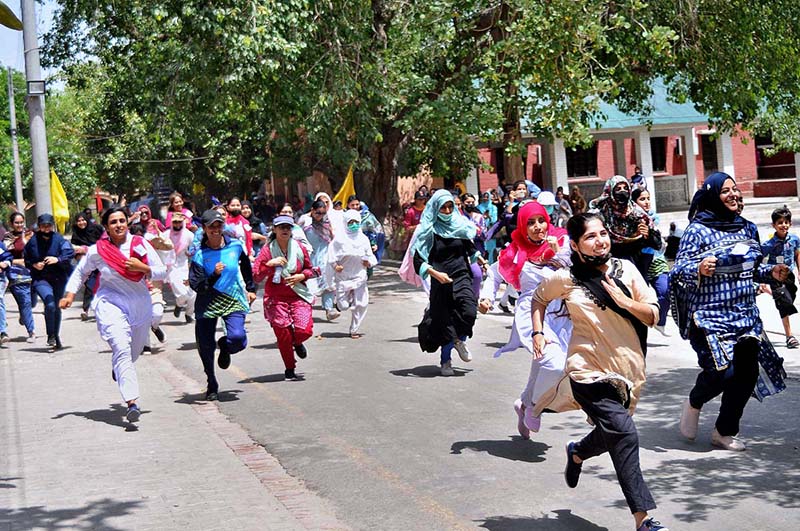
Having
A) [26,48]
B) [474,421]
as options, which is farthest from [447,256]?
[26,48]

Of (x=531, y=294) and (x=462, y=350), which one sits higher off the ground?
(x=531, y=294)

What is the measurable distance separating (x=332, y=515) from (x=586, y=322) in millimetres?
1750

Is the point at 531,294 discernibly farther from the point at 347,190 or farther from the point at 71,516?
the point at 347,190

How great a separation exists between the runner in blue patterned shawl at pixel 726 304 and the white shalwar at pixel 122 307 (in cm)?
449

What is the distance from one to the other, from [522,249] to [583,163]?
37.7 m

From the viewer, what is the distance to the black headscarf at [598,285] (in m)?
6.02

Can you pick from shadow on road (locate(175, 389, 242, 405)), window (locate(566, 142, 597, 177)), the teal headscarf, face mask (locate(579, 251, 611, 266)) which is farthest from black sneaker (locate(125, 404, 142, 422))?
window (locate(566, 142, 597, 177))

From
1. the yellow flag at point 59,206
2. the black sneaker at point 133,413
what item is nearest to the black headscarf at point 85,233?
the yellow flag at point 59,206

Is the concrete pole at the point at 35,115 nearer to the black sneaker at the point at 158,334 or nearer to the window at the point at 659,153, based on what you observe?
the black sneaker at the point at 158,334

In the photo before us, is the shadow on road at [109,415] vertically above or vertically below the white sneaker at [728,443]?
above

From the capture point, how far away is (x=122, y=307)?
987 centimetres

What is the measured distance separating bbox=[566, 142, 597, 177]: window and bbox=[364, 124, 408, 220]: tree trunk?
21218 mm

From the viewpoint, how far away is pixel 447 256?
11305mm

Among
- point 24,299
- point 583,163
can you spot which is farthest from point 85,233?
point 583,163
